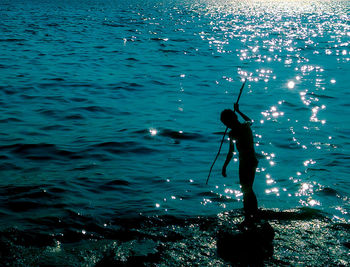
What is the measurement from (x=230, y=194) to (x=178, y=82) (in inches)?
506

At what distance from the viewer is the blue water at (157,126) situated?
9688mm

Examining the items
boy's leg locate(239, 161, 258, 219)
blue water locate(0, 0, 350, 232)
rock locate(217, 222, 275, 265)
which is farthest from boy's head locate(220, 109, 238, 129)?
blue water locate(0, 0, 350, 232)

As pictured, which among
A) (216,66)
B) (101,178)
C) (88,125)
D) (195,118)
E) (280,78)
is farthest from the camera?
(216,66)

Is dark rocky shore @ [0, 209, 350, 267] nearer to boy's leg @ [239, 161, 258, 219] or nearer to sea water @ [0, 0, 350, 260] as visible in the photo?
boy's leg @ [239, 161, 258, 219]

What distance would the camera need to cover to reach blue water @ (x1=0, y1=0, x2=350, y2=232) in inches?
381

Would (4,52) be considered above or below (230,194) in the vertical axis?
below

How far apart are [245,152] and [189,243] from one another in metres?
1.93

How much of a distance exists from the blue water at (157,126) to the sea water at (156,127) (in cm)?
5

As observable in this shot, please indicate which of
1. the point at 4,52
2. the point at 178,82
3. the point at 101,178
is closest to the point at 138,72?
the point at 178,82

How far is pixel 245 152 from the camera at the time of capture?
313 inches

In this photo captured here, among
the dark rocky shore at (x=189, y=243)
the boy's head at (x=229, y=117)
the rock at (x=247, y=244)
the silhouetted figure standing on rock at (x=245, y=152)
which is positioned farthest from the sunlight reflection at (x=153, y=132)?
the boy's head at (x=229, y=117)

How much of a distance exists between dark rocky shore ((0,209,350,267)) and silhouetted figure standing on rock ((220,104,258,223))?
43cm

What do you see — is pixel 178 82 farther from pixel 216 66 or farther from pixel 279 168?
pixel 279 168

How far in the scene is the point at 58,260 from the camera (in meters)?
7.02
